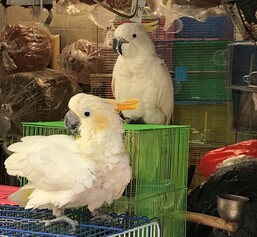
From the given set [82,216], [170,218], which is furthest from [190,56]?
[82,216]

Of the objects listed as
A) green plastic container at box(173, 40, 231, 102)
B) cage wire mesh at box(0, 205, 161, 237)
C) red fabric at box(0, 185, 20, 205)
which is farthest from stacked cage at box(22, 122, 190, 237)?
green plastic container at box(173, 40, 231, 102)

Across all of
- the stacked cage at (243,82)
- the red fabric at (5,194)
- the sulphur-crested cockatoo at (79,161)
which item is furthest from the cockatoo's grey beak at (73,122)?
the stacked cage at (243,82)

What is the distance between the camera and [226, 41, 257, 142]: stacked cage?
2.34 meters

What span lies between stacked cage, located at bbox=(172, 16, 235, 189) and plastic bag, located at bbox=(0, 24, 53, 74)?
2.78 ft

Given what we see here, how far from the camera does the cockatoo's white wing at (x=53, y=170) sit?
142cm

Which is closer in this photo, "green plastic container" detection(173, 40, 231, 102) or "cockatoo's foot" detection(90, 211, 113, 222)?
"cockatoo's foot" detection(90, 211, 113, 222)

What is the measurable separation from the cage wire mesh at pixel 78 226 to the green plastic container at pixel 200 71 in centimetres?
163

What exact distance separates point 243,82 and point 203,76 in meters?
0.83

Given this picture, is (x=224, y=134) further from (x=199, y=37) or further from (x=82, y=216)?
(x=82, y=216)

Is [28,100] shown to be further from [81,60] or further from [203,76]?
[203,76]

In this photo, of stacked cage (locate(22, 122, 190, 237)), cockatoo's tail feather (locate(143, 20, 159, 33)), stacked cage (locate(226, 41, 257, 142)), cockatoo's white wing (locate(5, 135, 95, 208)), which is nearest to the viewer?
cockatoo's white wing (locate(5, 135, 95, 208))

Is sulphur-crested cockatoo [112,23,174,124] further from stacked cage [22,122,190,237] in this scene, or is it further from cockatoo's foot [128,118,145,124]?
stacked cage [22,122,190,237]

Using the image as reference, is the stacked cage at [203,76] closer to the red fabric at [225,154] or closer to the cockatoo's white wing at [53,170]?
the red fabric at [225,154]

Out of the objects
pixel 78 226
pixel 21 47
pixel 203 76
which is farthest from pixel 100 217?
pixel 21 47
